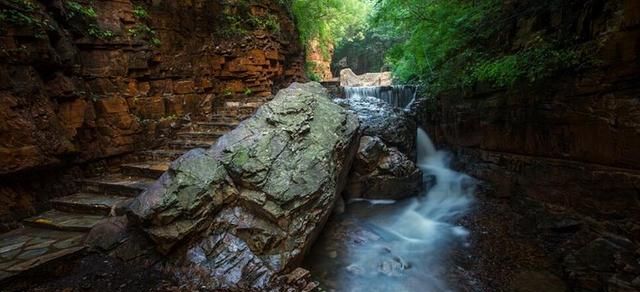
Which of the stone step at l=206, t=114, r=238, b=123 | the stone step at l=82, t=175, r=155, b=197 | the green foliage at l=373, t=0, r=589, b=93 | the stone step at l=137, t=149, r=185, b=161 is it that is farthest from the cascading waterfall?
the stone step at l=137, t=149, r=185, b=161

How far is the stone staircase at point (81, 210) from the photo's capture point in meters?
3.42

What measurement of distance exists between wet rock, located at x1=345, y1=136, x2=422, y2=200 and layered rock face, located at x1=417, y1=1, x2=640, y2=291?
1.71m

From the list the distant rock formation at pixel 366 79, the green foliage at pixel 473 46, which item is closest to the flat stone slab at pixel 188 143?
the green foliage at pixel 473 46

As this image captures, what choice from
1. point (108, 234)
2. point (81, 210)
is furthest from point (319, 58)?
point (108, 234)

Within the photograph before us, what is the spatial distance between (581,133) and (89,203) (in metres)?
7.23

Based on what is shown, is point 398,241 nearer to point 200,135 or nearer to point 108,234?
point 108,234

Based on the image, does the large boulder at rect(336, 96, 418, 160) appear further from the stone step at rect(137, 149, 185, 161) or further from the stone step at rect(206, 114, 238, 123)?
the stone step at rect(137, 149, 185, 161)

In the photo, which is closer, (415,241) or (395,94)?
(415,241)

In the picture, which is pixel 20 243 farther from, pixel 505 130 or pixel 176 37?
pixel 505 130

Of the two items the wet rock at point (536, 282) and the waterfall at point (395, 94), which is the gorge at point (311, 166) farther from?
the waterfall at point (395, 94)

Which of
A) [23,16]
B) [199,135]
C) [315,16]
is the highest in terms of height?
[315,16]

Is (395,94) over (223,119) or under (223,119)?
over

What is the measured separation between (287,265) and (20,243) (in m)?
3.16

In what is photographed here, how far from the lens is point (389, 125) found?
7.92m
